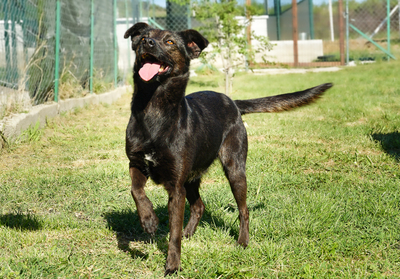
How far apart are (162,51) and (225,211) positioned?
1425mm

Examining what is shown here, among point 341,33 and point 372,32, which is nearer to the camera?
point 341,33

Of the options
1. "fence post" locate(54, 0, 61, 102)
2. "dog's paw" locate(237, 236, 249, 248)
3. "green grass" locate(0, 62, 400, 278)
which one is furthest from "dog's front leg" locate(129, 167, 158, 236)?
"fence post" locate(54, 0, 61, 102)

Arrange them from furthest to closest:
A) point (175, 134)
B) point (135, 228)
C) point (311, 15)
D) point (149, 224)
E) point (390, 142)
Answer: point (311, 15), point (390, 142), point (135, 228), point (175, 134), point (149, 224)

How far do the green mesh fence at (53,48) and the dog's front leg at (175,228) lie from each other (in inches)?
156

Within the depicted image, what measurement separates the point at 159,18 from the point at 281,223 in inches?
674

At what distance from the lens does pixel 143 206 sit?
2.44 metres

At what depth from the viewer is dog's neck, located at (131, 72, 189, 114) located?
8.59 ft

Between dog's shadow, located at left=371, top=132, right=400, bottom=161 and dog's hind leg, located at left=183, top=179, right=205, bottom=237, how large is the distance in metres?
2.60

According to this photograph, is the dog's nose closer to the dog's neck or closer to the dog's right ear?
the dog's neck

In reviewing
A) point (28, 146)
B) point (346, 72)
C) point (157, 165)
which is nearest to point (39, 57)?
point (28, 146)

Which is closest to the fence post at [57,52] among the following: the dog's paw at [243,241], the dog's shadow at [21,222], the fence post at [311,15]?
the dog's shadow at [21,222]

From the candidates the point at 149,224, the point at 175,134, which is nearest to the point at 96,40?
the point at 175,134

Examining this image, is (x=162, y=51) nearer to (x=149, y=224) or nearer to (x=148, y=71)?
(x=148, y=71)

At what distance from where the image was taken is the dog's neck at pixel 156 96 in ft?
8.59
